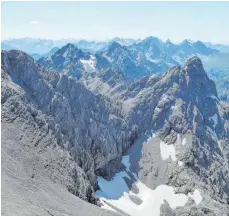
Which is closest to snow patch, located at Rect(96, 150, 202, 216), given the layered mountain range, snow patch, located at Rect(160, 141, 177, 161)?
the layered mountain range

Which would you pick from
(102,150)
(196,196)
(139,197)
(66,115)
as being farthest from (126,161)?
(196,196)

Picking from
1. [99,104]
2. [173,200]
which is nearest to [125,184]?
[173,200]

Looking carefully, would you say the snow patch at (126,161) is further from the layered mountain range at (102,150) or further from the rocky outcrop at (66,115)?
the rocky outcrop at (66,115)

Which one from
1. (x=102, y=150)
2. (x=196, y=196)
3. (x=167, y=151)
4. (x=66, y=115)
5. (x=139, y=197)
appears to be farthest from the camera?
(x=167, y=151)

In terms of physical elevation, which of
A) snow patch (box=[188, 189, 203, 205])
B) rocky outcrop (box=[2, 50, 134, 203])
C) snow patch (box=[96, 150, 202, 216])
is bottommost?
snow patch (box=[96, 150, 202, 216])

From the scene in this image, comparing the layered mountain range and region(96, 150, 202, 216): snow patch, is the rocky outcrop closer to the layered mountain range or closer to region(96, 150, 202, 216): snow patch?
the layered mountain range

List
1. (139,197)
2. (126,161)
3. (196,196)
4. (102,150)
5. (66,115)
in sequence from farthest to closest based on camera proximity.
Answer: (126,161) → (102,150) → (139,197) → (66,115) → (196,196)

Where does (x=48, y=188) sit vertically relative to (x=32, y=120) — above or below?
below

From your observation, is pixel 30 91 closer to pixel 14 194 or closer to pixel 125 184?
pixel 125 184

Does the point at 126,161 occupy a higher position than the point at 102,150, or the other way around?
the point at 102,150

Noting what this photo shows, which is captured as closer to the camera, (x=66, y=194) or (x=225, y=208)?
(x=66, y=194)

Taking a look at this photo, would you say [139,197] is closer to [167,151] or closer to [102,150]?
[102,150]
